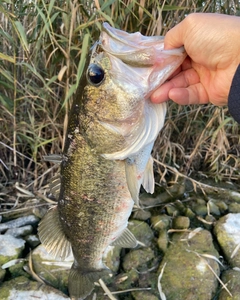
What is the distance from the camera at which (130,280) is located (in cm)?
225

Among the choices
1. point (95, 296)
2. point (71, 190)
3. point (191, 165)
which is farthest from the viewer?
point (191, 165)

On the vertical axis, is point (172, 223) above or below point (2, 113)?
below

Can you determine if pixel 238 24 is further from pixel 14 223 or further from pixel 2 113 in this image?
pixel 14 223

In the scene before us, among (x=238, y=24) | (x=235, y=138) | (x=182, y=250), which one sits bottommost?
(x=182, y=250)

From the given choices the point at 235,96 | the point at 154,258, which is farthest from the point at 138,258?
the point at 235,96

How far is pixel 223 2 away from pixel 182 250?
1.82 metres

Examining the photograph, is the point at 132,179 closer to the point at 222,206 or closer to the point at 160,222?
the point at 160,222

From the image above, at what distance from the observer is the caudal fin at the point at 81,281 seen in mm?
1804

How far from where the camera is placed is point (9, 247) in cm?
232

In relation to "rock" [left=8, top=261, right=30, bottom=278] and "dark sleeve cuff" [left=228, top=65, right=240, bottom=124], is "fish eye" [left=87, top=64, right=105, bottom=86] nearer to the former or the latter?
"dark sleeve cuff" [left=228, top=65, right=240, bottom=124]

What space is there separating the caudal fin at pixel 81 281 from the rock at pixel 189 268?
0.59 meters

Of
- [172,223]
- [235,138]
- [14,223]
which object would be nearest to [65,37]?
[14,223]

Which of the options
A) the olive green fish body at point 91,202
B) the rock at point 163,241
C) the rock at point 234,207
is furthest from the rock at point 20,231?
the rock at point 234,207

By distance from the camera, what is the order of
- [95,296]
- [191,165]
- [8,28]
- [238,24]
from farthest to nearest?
1. [191,165]
2. [8,28]
3. [95,296]
4. [238,24]
